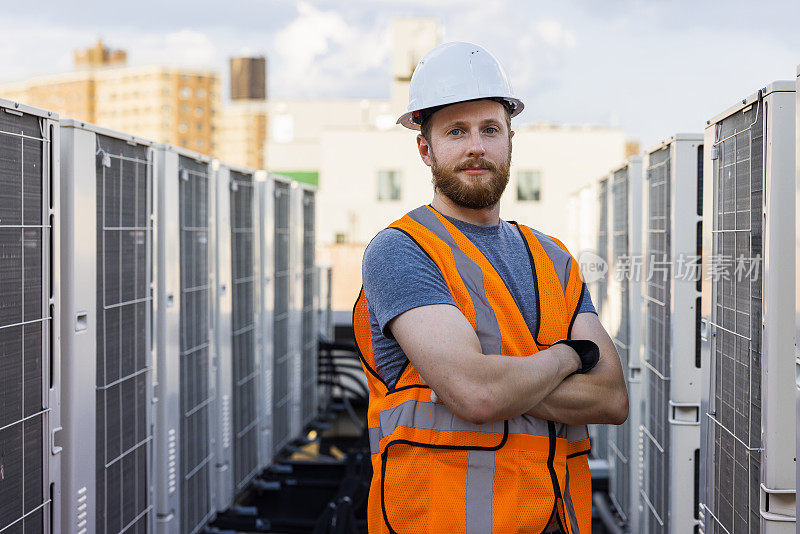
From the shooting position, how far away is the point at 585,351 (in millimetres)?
2266

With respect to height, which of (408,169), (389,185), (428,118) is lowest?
(428,118)

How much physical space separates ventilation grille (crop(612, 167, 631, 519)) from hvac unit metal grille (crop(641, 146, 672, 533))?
2.10 ft

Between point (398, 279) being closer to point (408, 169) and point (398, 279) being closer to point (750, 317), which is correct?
point (750, 317)

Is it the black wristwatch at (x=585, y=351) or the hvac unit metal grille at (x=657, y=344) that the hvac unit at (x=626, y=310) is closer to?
the hvac unit metal grille at (x=657, y=344)

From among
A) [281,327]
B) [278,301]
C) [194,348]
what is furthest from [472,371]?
[281,327]

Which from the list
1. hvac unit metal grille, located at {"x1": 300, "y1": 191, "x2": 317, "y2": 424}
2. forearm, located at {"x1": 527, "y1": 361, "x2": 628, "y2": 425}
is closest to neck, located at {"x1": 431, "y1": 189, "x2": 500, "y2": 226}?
forearm, located at {"x1": 527, "y1": 361, "x2": 628, "y2": 425}

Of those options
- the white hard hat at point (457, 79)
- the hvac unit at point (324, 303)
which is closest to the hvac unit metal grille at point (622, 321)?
the white hard hat at point (457, 79)

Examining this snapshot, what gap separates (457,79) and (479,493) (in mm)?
1131

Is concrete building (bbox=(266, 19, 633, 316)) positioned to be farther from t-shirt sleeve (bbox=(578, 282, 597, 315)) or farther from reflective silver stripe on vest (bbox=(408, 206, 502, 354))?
reflective silver stripe on vest (bbox=(408, 206, 502, 354))

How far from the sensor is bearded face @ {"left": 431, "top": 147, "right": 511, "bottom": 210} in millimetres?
2287

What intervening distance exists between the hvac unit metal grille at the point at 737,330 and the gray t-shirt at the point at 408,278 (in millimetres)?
798

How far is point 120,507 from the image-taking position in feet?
12.9

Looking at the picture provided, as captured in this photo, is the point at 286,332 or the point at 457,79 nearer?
the point at 457,79

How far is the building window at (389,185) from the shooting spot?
34281 millimetres
